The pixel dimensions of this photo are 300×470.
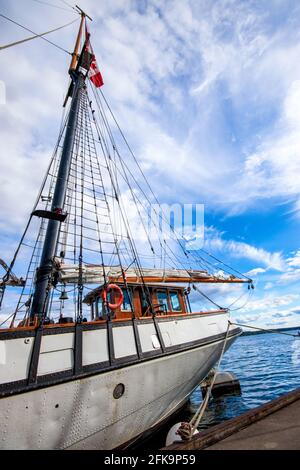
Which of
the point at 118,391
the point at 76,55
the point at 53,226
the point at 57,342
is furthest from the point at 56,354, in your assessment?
the point at 76,55

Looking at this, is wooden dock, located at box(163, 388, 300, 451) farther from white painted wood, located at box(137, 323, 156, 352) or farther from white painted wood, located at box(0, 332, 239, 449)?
white painted wood, located at box(137, 323, 156, 352)

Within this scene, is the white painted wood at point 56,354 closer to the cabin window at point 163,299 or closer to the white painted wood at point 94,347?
the white painted wood at point 94,347

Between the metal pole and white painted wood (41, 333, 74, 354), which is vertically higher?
the metal pole

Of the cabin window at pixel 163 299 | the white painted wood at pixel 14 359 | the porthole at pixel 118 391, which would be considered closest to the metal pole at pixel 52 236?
the white painted wood at pixel 14 359

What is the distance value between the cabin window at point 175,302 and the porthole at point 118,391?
4.89 meters

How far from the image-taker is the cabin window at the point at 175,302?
1023cm

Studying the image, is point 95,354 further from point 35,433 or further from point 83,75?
point 83,75

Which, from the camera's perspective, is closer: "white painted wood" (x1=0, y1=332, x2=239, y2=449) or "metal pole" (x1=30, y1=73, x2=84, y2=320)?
"white painted wood" (x1=0, y1=332, x2=239, y2=449)

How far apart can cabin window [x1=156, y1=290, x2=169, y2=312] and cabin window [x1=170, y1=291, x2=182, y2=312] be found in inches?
14.1

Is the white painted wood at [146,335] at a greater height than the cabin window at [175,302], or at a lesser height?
lesser

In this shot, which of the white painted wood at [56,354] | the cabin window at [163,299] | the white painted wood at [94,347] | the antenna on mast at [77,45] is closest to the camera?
the white painted wood at [56,354]

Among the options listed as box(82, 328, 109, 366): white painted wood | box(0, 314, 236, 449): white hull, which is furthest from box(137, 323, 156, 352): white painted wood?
box(82, 328, 109, 366): white painted wood

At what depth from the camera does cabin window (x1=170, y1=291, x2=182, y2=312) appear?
10.2 meters

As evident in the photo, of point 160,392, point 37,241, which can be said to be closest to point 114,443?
point 160,392
